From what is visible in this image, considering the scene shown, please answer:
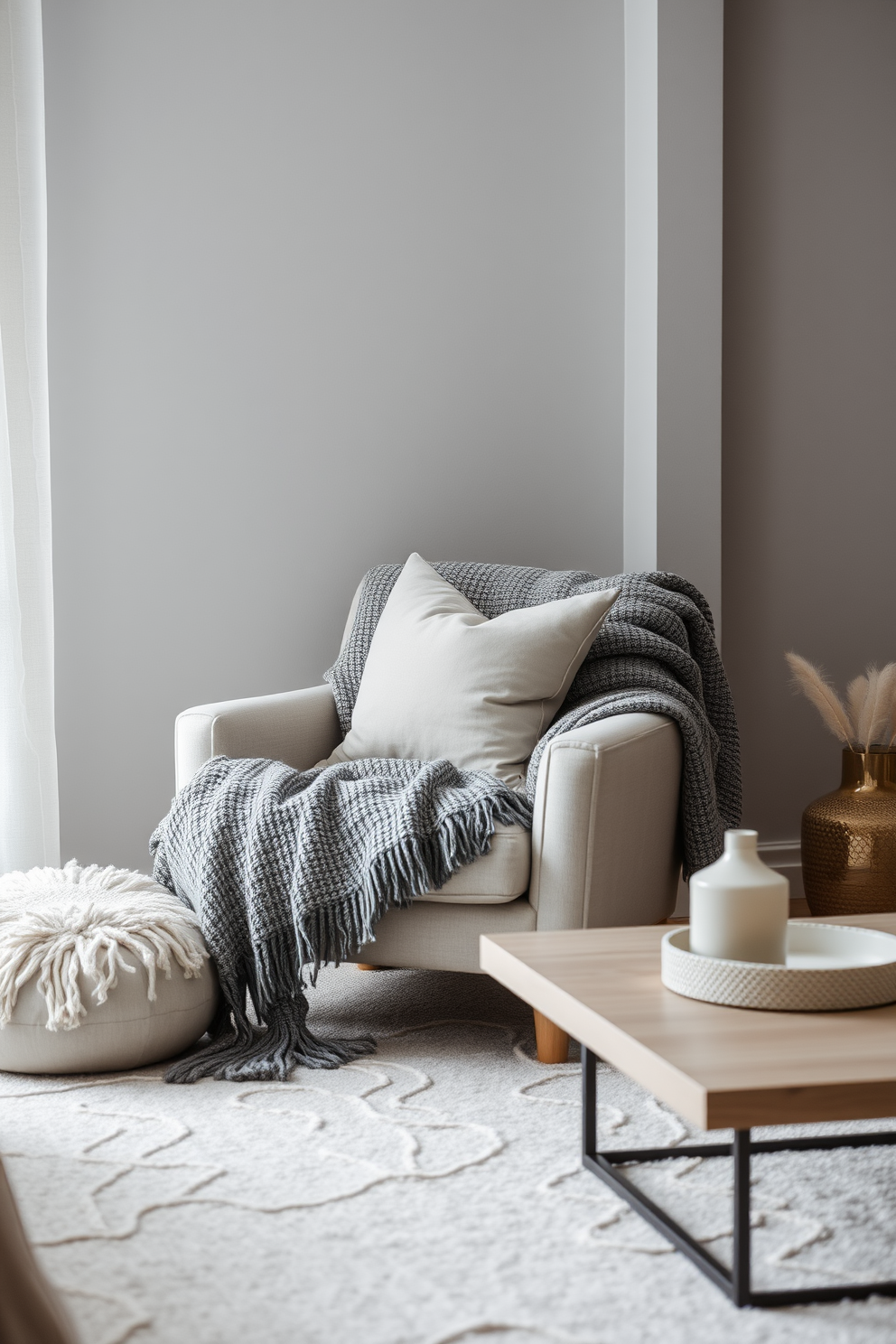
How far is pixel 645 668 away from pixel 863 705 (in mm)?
710

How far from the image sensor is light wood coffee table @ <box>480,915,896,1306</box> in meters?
1.10

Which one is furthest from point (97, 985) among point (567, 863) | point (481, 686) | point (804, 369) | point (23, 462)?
point (804, 369)

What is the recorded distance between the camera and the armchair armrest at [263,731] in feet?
7.92

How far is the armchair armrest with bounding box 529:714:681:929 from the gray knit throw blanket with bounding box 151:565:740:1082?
0.08 m

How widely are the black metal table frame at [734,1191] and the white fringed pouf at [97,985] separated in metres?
0.72

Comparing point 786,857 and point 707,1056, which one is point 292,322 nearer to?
point 786,857

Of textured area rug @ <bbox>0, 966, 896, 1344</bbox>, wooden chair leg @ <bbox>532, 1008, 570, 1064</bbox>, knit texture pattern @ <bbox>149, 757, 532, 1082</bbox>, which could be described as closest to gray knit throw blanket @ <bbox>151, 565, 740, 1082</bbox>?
knit texture pattern @ <bbox>149, 757, 532, 1082</bbox>

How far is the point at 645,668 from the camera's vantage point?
2475 millimetres

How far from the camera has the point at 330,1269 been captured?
1355mm

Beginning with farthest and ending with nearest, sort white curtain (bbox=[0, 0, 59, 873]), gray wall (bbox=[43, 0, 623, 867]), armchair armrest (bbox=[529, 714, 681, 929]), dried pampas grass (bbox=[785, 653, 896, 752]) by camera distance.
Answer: gray wall (bbox=[43, 0, 623, 867]) < dried pampas grass (bbox=[785, 653, 896, 752]) < white curtain (bbox=[0, 0, 59, 873]) < armchair armrest (bbox=[529, 714, 681, 929])

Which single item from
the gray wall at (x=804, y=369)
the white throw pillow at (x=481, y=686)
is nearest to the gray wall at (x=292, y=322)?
the gray wall at (x=804, y=369)

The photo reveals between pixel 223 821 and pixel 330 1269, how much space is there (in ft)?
3.06

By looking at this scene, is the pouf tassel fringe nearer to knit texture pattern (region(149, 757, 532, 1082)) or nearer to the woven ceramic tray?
knit texture pattern (region(149, 757, 532, 1082))

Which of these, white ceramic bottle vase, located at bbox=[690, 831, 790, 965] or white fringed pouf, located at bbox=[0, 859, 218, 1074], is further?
white fringed pouf, located at bbox=[0, 859, 218, 1074]
